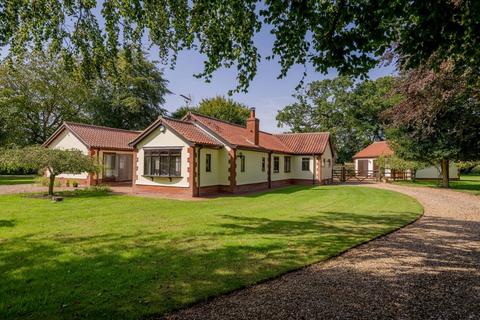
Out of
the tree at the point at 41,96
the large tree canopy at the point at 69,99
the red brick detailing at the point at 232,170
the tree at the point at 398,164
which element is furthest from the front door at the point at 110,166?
the tree at the point at 398,164

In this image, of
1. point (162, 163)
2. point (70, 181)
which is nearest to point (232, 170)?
point (162, 163)

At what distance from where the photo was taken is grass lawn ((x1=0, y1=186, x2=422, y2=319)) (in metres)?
4.38

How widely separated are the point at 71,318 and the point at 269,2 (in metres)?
5.88

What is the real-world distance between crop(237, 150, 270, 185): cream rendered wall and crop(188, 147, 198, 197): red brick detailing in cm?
334

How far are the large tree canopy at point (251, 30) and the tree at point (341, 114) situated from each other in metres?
42.3

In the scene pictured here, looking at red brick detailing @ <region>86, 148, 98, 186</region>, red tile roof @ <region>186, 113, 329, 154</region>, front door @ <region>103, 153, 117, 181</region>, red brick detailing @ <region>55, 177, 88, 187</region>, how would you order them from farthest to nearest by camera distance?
front door @ <region>103, 153, 117, 181</region>
red brick detailing @ <region>55, 177, 88, 187</region>
red brick detailing @ <region>86, 148, 98, 186</region>
red tile roof @ <region>186, 113, 329, 154</region>

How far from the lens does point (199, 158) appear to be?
18.1 metres

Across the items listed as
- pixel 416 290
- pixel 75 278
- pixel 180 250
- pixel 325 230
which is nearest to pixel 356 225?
pixel 325 230

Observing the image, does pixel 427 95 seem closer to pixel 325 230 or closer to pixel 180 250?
pixel 325 230

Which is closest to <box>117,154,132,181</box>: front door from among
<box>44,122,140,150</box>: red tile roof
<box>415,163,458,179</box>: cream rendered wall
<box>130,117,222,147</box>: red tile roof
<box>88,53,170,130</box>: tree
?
<box>44,122,140,150</box>: red tile roof

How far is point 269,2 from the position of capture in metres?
5.77

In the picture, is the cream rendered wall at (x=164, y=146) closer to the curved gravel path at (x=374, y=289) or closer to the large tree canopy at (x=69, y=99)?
the curved gravel path at (x=374, y=289)

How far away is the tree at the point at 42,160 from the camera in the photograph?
1512cm

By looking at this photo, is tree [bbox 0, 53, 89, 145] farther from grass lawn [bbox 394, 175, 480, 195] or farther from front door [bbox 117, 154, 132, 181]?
grass lawn [bbox 394, 175, 480, 195]
